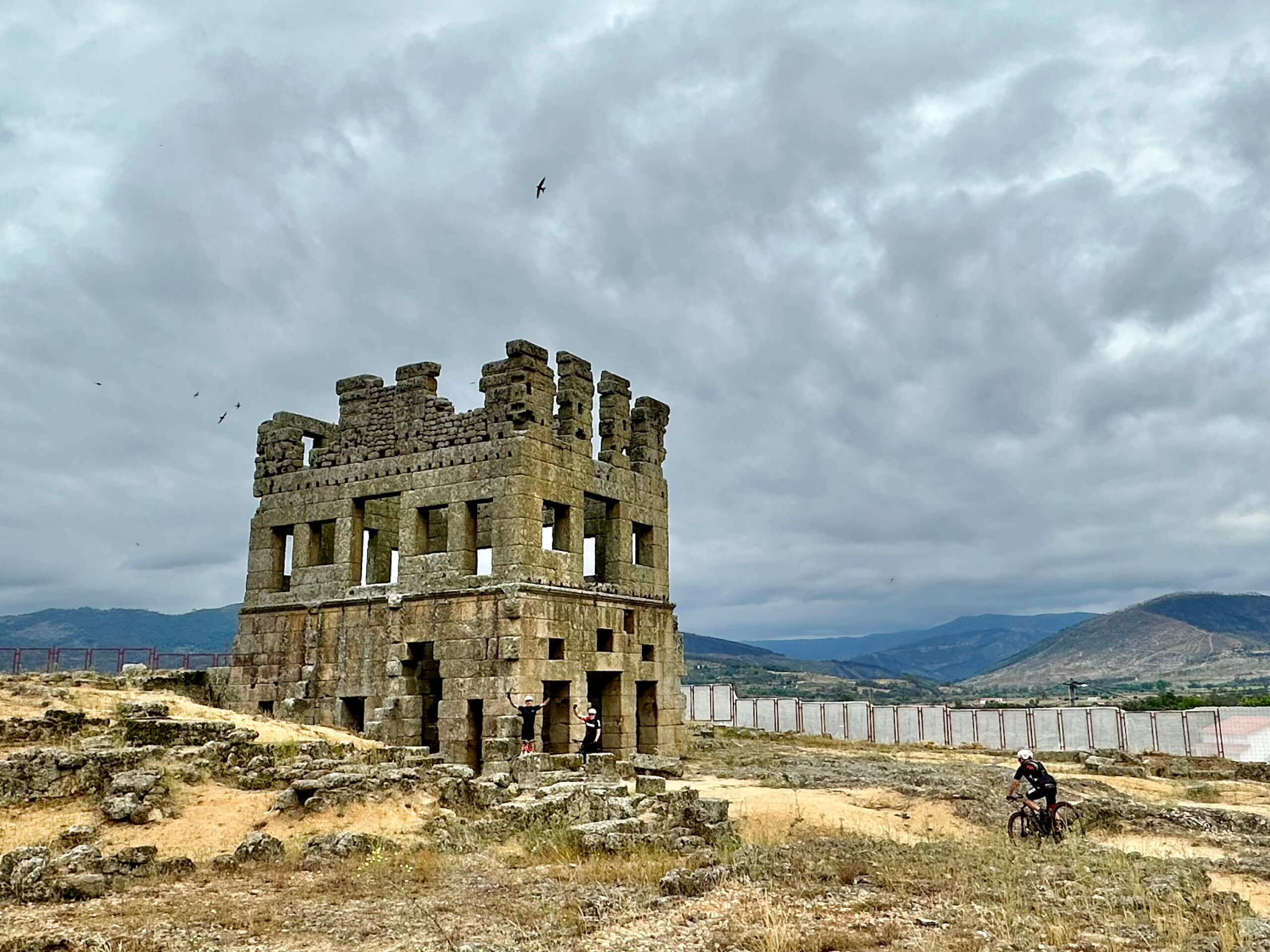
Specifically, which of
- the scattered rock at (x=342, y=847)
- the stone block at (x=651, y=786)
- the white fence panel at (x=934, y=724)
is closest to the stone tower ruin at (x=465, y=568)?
the stone block at (x=651, y=786)

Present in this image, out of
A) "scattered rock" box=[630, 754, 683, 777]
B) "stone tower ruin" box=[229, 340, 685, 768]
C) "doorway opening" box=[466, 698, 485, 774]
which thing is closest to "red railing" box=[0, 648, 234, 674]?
"stone tower ruin" box=[229, 340, 685, 768]

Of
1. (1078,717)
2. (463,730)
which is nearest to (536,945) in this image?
(463,730)

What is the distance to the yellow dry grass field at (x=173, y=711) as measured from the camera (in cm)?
1994

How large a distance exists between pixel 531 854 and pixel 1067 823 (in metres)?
9.31

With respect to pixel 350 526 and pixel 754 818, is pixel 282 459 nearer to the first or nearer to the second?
pixel 350 526

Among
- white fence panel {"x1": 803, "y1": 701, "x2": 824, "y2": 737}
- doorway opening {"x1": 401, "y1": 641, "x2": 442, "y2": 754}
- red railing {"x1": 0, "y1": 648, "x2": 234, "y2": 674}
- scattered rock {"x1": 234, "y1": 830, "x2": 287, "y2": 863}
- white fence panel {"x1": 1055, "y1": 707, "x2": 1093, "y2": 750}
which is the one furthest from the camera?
white fence panel {"x1": 803, "y1": 701, "x2": 824, "y2": 737}

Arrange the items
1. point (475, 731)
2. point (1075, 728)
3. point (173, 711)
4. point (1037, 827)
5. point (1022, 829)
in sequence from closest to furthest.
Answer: point (1037, 827)
point (1022, 829)
point (173, 711)
point (475, 731)
point (1075, 728)

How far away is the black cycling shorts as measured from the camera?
15.5 meters

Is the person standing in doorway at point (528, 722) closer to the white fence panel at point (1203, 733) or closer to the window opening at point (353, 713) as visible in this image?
the window opening at point (353, 713)

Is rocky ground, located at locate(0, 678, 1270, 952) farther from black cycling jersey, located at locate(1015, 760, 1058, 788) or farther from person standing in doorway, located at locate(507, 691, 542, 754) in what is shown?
person standing in doorway, located at locate(507, 691, 542, 754)

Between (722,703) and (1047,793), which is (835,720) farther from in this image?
(1047,793)

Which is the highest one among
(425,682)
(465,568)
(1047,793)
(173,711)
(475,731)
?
(465,568)

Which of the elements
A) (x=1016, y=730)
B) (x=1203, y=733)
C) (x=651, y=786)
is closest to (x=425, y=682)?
(x=651, y=786)

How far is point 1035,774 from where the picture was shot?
51.6ft
